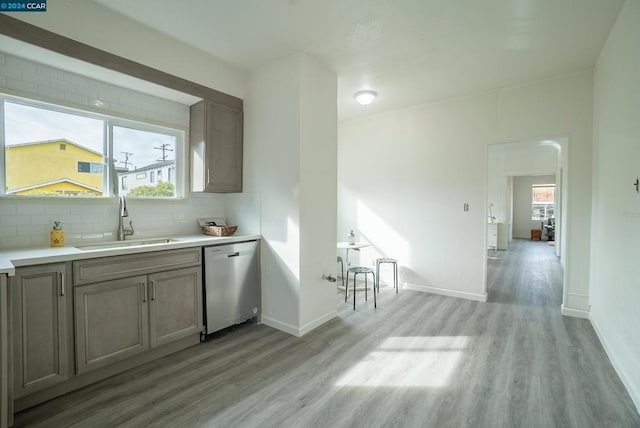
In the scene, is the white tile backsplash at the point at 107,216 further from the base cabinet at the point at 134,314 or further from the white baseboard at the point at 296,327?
the white baseboard at the point at 296,327

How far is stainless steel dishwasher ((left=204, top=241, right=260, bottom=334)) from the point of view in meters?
2.81

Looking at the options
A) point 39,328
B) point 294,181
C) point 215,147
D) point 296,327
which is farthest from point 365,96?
point 39,328

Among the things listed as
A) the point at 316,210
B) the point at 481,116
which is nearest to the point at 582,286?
the point at 481,116

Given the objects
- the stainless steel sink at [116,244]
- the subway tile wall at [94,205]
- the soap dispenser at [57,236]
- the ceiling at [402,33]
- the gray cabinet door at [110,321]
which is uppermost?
the ceiling at [402,33]

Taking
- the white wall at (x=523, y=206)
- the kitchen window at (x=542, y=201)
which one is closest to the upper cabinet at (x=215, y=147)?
the white wall at (x=523, y=206)

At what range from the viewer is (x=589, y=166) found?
10.9 ft

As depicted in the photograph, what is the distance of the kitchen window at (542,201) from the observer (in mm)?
11531

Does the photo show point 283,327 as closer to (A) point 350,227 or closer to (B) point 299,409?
(B) point 299,409

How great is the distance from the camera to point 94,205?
2.65m

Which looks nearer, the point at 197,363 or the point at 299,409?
the point at 299,409

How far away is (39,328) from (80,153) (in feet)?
4.98

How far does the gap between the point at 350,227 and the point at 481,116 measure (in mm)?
2603

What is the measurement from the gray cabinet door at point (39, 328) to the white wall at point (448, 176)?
4.00 meters

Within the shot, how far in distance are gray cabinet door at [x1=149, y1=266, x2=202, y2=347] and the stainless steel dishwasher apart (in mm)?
98
